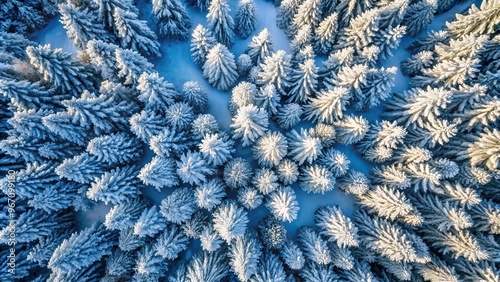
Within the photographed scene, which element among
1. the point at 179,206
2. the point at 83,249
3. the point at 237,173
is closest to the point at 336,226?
the point at 237,173

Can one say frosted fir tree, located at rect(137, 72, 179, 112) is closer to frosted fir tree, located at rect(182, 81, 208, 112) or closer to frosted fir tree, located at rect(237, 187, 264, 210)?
frosted fir tree, located at rect(182, 81, 208, 112)

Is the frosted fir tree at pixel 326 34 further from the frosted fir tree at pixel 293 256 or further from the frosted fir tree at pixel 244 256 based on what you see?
the frosted fir tree at pixel 244 256

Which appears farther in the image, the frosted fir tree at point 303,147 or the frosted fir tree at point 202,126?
the frosted fir tree at point 202,126

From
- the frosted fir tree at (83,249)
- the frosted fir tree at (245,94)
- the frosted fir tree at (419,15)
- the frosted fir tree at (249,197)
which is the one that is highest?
the frosted fir tree at (419,15)

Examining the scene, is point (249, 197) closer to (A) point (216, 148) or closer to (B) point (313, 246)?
(A) point (216, 148)

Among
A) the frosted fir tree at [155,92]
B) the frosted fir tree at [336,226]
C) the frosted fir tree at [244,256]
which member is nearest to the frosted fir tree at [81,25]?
the frosted fir tree at [155,92]

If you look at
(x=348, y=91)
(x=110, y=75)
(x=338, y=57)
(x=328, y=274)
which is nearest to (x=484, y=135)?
(x=348, y=91)
